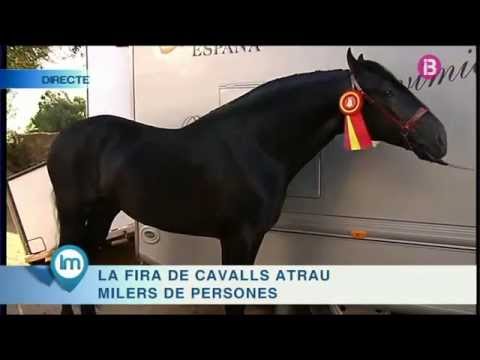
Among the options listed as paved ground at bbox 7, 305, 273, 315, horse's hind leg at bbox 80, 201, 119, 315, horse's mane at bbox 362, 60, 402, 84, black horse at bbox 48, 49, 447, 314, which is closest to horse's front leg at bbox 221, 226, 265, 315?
black horse at bbox 48, 49, 447, 314

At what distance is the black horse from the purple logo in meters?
0.07

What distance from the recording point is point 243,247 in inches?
69.1

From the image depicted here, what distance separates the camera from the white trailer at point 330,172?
1692 mm

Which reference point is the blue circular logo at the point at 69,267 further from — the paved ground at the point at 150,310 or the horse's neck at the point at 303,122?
the horse's neck at the point at 303,122

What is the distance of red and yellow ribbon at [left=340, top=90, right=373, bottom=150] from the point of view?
1709 mm

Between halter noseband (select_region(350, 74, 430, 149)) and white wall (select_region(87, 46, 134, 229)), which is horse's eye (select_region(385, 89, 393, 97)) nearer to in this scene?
halter noseband (select_region(350, 74, 430, 149))

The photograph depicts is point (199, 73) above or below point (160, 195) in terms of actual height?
above

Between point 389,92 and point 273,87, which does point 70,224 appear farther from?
point 389,92

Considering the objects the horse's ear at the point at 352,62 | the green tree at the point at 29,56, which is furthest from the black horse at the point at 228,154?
the green tree at the point at 29,56

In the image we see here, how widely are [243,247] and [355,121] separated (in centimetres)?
52

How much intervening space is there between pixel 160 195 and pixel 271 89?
486mm
